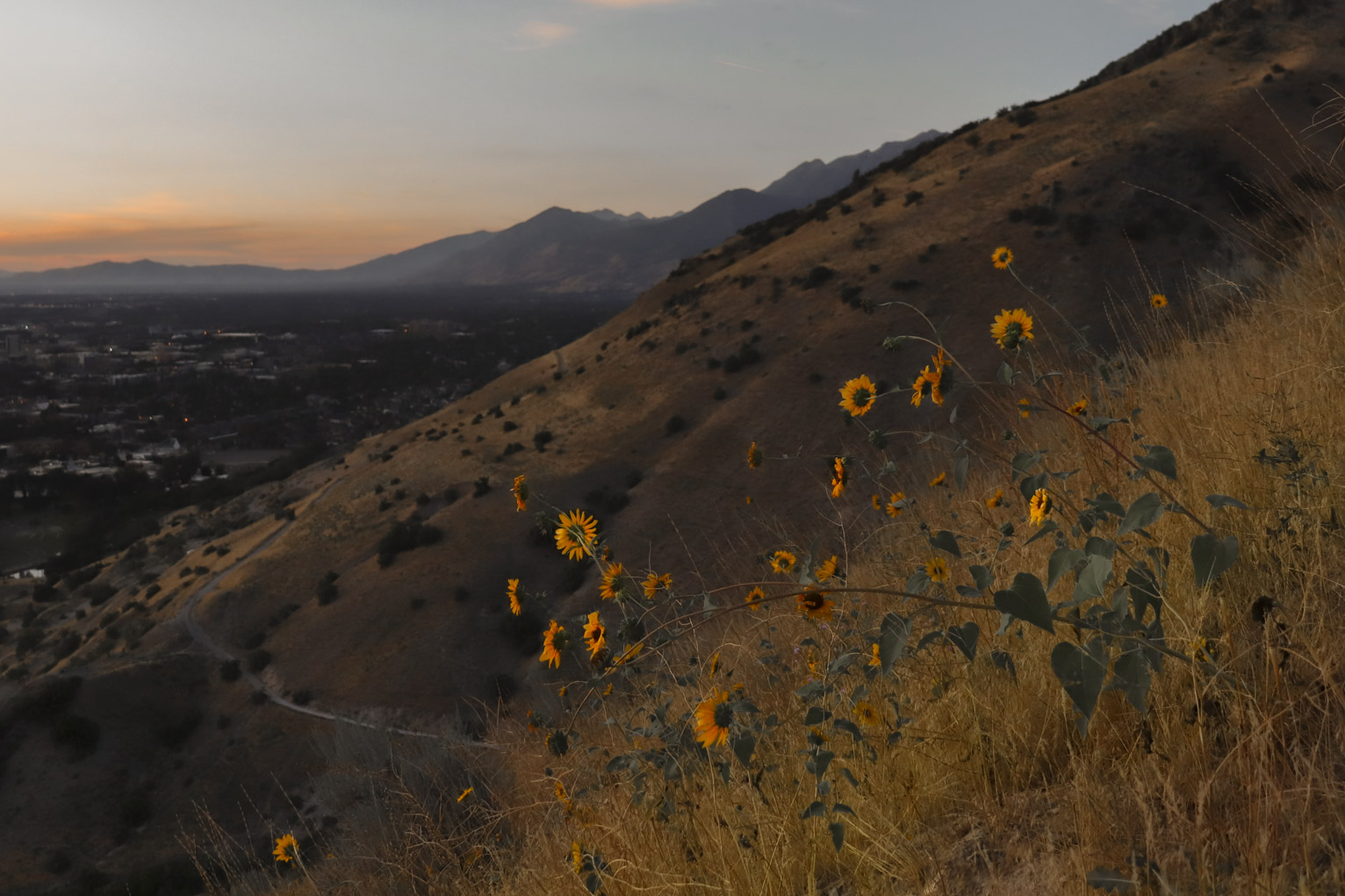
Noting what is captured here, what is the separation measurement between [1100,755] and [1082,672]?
0.55m

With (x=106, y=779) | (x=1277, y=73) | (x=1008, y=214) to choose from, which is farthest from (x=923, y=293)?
(x=106, y=779)

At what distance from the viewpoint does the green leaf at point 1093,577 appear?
181cm

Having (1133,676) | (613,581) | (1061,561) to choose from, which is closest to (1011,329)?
(1061,561)

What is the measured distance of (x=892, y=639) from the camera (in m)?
1.91

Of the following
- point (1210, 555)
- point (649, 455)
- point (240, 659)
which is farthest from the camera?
point (649, 455)

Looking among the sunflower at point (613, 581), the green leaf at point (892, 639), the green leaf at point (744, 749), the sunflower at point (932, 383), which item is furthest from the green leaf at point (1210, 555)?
the sunflower at point (613, 581)

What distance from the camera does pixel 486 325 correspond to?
487 ft

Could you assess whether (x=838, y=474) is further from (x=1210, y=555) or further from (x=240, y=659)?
(x=240, y=659)

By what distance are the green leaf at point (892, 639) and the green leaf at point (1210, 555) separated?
0.68 meters

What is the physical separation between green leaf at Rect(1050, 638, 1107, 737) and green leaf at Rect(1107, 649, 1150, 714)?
0.22 ft

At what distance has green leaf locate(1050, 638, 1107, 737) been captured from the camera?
164cm

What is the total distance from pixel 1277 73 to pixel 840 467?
4251cm

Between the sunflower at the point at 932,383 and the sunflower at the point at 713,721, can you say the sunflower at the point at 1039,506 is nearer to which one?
the sunflower at the point at 932,383

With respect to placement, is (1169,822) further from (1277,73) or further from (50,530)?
(50,530)
